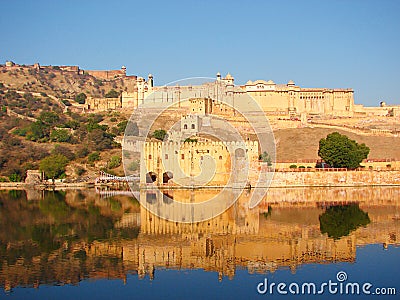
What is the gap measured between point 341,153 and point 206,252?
17708mm

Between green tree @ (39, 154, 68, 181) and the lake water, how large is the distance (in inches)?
497

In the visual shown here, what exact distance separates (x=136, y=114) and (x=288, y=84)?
55.7ft

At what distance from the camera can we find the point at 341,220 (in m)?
18.4

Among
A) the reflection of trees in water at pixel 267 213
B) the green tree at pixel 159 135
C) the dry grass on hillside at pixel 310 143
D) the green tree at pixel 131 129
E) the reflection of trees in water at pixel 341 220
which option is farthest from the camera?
the green tree at pixel 131 129

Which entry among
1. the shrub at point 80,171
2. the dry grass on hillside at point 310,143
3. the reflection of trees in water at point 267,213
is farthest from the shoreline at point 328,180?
the dry grass on hillside at point 310,143

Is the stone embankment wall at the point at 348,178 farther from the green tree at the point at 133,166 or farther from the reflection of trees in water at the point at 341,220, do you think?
the green tree at the point at 133,166

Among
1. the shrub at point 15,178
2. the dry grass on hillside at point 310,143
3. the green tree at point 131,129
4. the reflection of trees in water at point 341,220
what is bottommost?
the reflection of trees in water at point 341,220

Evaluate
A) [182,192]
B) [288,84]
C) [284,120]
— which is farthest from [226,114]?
[182,192]

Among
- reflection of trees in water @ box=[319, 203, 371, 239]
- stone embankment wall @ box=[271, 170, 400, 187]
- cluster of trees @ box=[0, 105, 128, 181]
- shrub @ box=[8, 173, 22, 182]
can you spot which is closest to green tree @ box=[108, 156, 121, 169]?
cluster of trees @ box=[0, 105, 128, 181]

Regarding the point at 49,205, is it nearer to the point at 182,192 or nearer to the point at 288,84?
the point at 182,192

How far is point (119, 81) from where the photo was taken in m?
103

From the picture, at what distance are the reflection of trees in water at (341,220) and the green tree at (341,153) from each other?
355 inches

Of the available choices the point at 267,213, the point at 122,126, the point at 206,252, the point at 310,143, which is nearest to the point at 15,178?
the point at 122,126

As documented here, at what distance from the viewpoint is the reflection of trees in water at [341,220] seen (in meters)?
16.7
